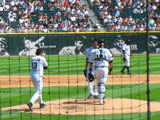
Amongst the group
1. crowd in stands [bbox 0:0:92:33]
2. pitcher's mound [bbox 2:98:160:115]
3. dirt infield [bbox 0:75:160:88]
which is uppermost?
crowd in stands [bbox 0:0:92:33]

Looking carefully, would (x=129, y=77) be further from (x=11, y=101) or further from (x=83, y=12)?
(x=83, y=12)

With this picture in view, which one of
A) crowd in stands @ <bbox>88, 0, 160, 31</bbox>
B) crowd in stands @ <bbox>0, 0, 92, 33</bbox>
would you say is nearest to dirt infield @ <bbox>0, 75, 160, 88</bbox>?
crowd in stands @ <bbox>0, 0, 92, 33</bbox>

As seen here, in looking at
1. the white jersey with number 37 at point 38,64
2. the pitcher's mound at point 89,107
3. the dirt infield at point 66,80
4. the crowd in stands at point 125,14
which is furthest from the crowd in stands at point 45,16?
the white jersey with number 37 at point 38,64

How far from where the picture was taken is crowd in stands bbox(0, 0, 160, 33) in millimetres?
27953

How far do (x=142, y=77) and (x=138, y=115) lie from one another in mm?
9502

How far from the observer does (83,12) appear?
30453 mm

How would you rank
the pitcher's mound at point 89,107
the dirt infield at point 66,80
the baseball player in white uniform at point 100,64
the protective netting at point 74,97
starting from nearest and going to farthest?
the protective netting at point 74,97, the pitcher's mound at point 89,107, the baseball player in white uniform at point 100,64, the dirt infield at point 66,80

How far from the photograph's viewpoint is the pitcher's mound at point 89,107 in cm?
1148

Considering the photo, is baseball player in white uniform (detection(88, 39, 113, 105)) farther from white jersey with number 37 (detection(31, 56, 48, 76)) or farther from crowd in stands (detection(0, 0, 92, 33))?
crowd in stands (detection(0, 0, 92, 33))

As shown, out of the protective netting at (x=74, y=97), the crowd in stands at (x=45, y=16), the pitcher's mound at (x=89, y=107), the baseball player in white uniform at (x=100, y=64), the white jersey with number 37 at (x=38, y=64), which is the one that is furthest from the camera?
the crowd in stands at (x=45, y=16)

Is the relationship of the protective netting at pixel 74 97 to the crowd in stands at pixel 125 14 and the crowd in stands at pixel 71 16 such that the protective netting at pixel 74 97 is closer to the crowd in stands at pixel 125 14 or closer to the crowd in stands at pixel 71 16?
the crowd in stands at pixel 71 16

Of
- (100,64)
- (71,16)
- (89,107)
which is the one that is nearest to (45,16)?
(71,16)

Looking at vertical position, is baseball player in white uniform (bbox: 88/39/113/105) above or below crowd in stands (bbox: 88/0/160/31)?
below

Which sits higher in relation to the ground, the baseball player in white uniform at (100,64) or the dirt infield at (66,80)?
the baseball player in white uniform at (100,64)
